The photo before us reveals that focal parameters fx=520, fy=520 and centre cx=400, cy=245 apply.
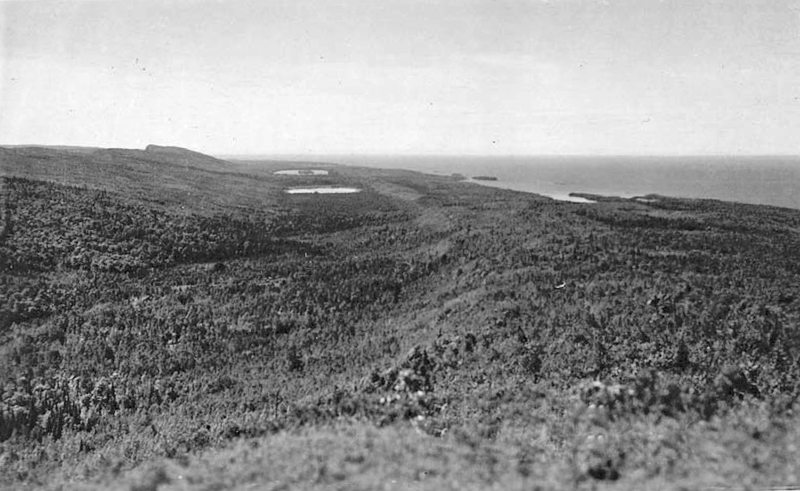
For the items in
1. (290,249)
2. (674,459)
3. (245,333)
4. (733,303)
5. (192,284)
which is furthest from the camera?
(290,249)

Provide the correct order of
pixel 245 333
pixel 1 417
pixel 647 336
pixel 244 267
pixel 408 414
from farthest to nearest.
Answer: pixel 244 267 → pixel 245 333 → pixel 647 336 → pixel 1 417 → pixel 408 414

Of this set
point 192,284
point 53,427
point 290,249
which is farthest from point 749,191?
point 53,427

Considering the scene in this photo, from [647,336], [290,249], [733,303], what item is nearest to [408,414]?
[647,336]

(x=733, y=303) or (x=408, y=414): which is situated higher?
(x=733, y=303)

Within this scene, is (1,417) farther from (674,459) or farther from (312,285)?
(674,459)

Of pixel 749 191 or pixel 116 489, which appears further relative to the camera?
pixel 749 191

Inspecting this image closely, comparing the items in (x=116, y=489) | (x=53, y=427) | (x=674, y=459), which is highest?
(x=674, y=459)
